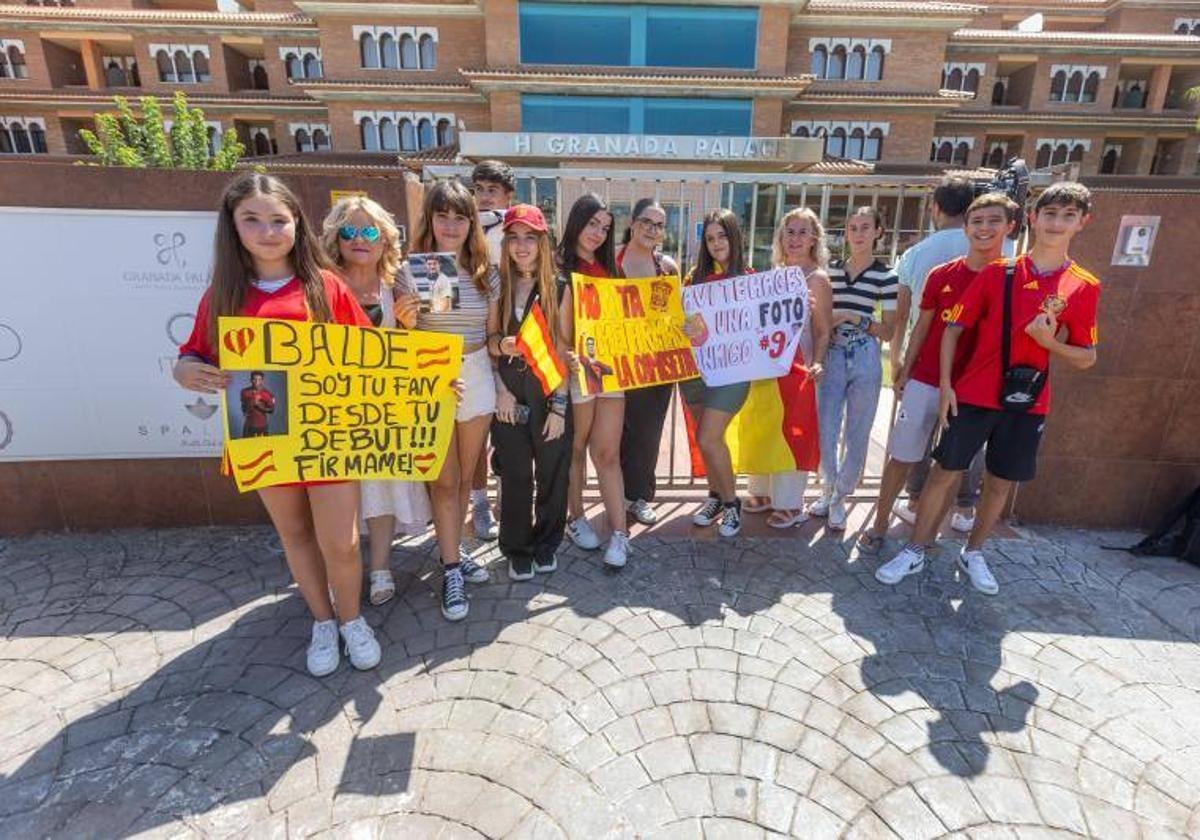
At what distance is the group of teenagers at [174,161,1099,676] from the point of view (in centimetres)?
284

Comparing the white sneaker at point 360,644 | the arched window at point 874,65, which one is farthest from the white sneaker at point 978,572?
the arched window at point 874,65

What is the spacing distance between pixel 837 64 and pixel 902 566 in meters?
35.4

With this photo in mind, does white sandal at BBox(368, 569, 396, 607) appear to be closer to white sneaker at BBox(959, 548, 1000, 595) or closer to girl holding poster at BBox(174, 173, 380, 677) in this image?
girl holding poster at BBox(174, 173, 380, 677)

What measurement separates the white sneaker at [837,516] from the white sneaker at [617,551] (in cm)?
159

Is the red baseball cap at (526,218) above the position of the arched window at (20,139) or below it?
below

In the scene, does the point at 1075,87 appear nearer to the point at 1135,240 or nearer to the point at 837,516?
the point at 1135,240

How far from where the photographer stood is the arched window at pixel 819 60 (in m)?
31.3

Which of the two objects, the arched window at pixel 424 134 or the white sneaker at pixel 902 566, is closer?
the white sneaker at pixel 902 566

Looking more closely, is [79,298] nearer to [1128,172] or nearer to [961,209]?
[961,209]

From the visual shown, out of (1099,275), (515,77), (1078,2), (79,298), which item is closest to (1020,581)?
(1099,275)

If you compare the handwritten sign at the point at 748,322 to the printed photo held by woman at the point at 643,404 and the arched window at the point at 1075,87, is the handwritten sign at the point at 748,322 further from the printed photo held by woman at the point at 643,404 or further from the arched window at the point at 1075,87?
the arched window at the point at 1075,87

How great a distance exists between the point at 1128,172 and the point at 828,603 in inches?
1758

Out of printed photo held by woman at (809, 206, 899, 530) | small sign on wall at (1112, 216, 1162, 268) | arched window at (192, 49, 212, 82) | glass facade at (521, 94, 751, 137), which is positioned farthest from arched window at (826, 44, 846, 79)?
printed photo held by woman at (809, 206, 899, 530)

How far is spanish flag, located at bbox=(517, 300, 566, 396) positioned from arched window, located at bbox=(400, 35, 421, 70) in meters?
33.9
